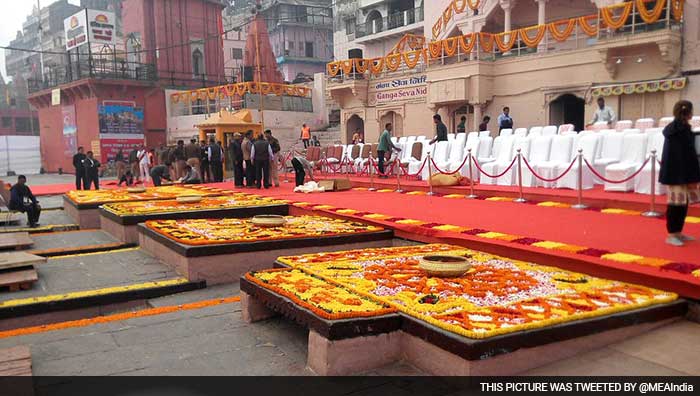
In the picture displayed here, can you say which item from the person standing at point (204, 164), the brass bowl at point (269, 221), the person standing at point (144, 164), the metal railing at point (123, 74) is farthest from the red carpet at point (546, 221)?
the metal railing at point (123, 74)

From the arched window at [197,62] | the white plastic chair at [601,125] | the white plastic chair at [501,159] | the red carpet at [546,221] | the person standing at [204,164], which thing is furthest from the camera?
the arched window at [197,62]

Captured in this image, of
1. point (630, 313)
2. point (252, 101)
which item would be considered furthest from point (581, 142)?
point (252, 101)

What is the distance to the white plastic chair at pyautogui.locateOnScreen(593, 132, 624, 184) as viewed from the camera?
8.40m

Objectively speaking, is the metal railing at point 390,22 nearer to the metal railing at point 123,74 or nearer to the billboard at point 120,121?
the metal railing at point 123,74

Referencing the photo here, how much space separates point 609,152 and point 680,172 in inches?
153

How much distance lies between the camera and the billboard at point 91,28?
26.3 meters

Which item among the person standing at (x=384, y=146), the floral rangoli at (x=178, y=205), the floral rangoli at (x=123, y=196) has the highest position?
the person standing at (x=384, y=146)

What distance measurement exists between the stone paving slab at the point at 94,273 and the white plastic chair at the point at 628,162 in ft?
20.2

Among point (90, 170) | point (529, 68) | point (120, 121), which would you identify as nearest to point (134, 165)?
point (90, 170)

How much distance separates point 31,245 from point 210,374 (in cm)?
584

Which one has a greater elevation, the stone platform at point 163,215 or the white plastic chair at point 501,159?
the white plastic chair at point 501,159

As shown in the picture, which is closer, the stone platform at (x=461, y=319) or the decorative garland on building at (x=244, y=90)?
the stone platform at (x=461, y=319)

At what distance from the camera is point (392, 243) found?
6.39 m

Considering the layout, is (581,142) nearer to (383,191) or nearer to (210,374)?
(383,191)
